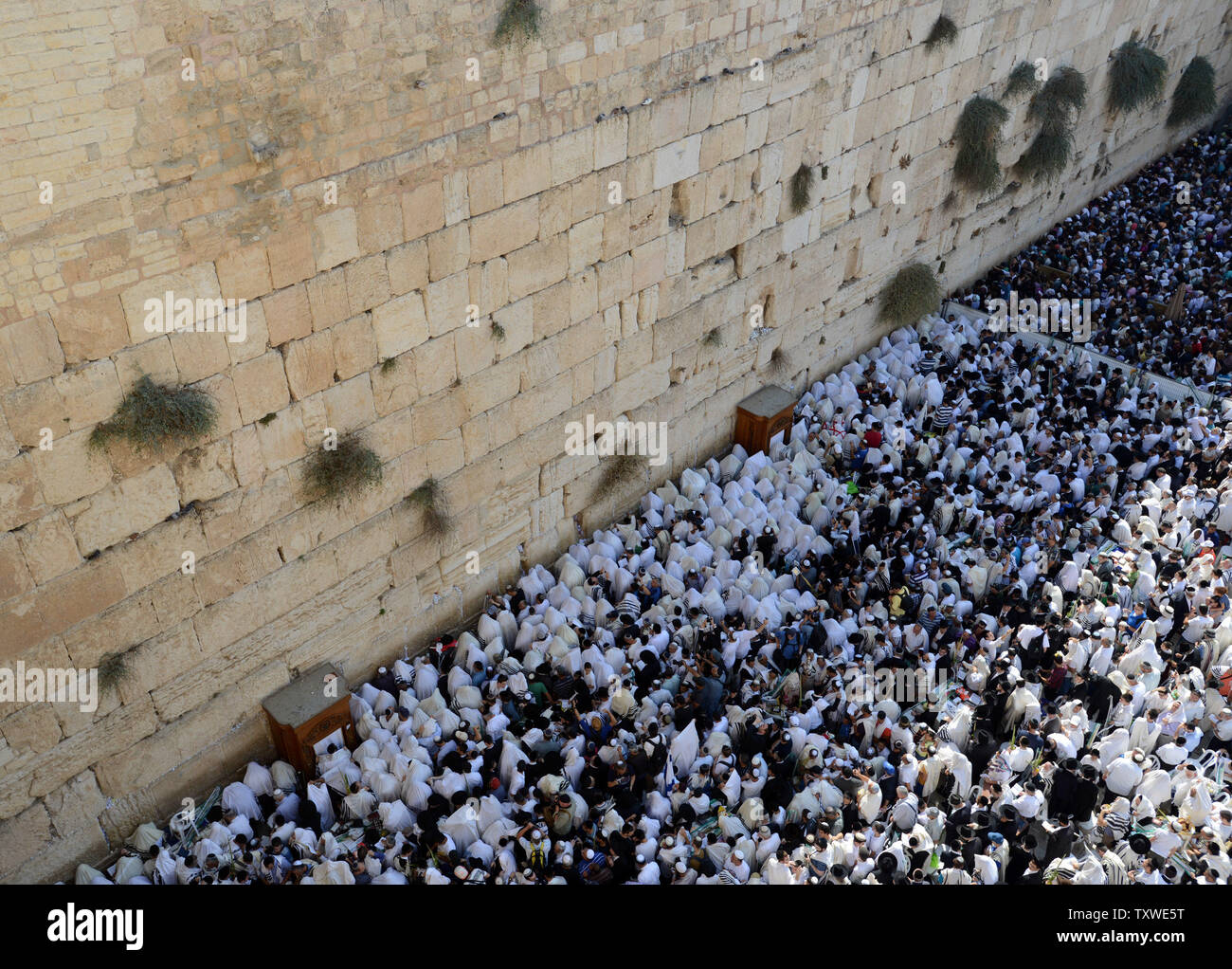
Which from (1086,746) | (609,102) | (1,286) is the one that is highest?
(609,102)

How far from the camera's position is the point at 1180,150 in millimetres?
19453

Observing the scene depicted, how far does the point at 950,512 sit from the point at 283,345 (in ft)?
22.4

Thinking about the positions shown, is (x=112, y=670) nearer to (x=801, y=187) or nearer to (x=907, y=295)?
(x=801, y=187)

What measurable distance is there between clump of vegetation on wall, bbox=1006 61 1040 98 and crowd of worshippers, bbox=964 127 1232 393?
2.56 metres

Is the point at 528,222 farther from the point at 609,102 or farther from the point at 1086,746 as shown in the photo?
Result: the point at 1086,746

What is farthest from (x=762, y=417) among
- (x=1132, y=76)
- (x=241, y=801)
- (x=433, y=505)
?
(x=1132, y=76)

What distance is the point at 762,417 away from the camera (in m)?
12.3

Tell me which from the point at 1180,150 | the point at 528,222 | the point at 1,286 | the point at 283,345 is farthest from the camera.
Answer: the point at 1180,150

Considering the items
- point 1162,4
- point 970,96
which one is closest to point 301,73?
point 970,96

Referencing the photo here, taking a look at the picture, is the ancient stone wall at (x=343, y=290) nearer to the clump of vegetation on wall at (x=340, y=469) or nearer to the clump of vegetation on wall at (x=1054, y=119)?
the clump of vegetation on wall at (x=340, y=469)

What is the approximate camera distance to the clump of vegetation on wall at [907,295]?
14.1 metres

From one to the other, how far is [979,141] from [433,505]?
868cm

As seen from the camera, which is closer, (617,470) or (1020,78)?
(617,470)

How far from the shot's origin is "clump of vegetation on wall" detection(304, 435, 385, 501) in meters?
8.49
